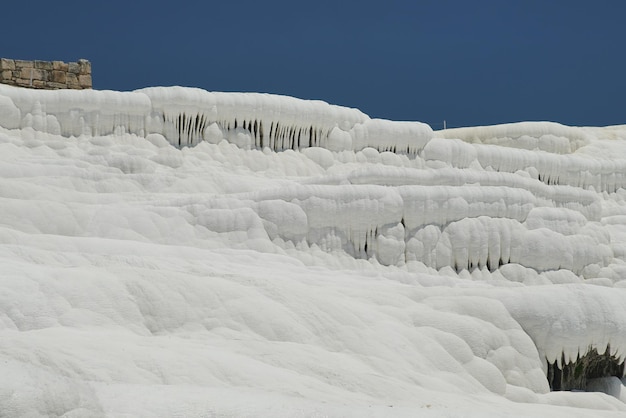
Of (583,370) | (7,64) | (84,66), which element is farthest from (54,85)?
(583,370)

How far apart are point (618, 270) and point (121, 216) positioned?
9080mm

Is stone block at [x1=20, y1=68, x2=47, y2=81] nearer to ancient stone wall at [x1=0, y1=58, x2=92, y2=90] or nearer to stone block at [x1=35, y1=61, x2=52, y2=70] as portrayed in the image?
ancient stone wall at [x1=0, y1=58, x2=92, y2=90]

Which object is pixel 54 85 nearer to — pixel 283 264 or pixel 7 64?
pixel 7 64

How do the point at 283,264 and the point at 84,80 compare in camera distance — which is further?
the point at 84,80

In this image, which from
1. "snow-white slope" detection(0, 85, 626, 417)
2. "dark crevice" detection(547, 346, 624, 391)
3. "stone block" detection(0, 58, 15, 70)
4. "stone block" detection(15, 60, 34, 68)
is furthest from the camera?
"stone block" detection(15, 60, 34, 68)

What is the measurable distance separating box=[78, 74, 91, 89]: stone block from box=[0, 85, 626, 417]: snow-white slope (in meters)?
5.91

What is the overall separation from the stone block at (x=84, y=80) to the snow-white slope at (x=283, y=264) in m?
5.91

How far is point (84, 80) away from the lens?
69.2ft

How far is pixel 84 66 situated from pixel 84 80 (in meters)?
0.35

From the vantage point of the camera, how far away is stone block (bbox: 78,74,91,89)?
68.6ft

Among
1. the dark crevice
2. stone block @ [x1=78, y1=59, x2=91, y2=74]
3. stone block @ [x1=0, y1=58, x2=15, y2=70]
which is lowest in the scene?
the dark crevice

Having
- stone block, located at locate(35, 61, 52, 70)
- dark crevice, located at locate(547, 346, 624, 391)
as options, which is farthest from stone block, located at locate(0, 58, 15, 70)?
dark crevice, located at locate(547, 346, 624, 391)

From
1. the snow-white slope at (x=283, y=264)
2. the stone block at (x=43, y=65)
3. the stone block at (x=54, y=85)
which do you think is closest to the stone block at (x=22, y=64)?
the stone block at (x=43, y=65)

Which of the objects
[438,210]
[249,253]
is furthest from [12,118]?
[438,210]
